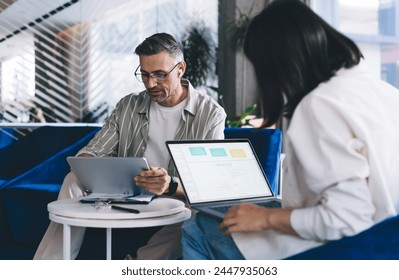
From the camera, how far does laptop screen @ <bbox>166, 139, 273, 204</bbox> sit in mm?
1768

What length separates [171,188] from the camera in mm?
2139

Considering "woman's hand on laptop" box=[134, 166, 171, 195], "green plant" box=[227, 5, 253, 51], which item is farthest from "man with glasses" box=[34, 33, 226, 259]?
"green plant" box=[227, 5, 253, 51]

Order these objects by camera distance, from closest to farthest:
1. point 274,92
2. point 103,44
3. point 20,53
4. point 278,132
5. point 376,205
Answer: point 376,205 → point 274,92 → point 278,132 → point 20,53 → point 103,44

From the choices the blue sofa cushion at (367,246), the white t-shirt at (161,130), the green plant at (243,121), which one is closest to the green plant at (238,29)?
the green plant at (243,121)

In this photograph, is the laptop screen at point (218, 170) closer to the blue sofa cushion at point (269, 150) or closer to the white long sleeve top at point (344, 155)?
the white long sleeve top at point (344, 155)

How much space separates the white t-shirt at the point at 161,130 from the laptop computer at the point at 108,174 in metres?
0.48

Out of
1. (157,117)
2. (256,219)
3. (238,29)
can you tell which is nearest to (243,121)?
(238,29)

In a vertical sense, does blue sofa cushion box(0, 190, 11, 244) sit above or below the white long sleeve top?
below

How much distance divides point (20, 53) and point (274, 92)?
16.5 feet

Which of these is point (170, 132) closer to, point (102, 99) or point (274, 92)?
point (274, 92)

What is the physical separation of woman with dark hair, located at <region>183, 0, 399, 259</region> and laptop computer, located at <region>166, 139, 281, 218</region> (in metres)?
0.26

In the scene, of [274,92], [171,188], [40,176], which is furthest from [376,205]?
[40,176]

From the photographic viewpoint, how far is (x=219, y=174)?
183 cm

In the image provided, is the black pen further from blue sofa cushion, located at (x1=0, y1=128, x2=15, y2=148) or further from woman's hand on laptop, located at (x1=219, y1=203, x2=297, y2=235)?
blue sofa cushion, located at (x1=0, y1=128, x2=15, y2=148)
